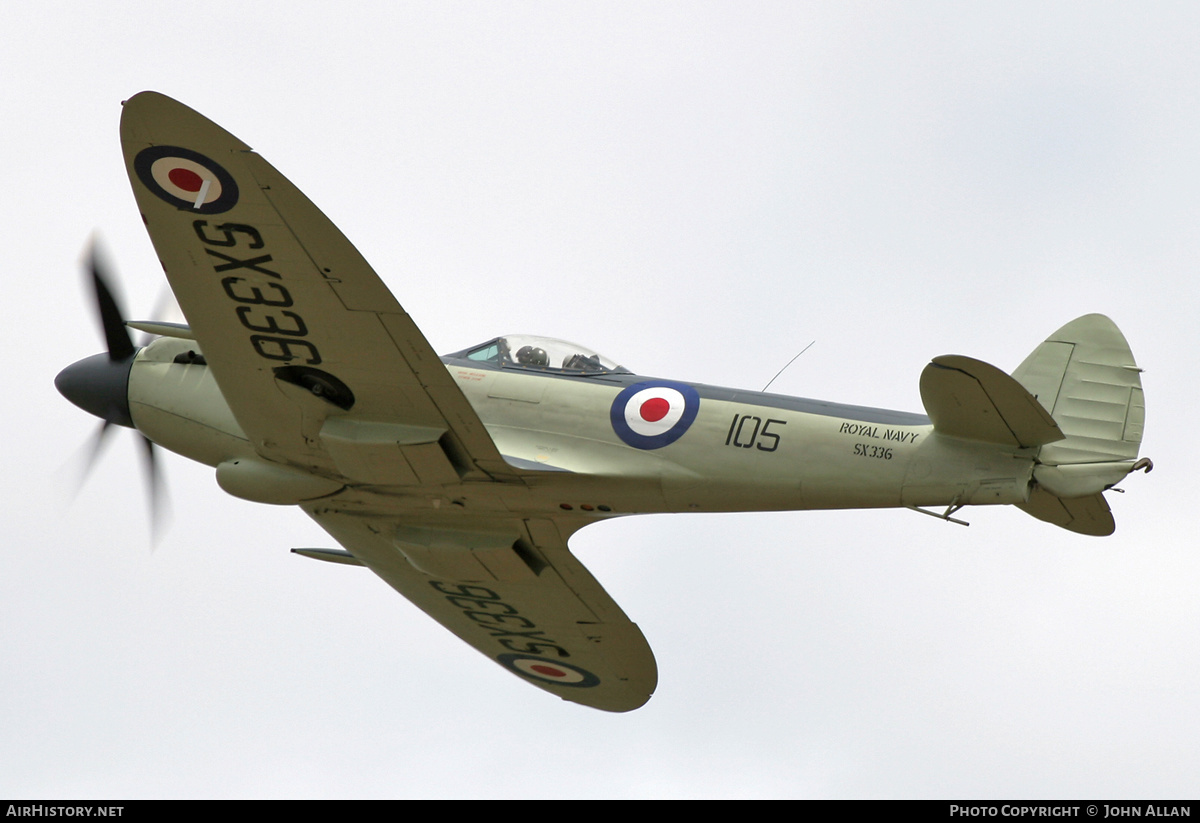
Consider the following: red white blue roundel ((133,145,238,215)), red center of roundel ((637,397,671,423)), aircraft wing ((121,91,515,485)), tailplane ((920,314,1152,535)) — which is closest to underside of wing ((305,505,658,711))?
aircraft wing ((121,91,515,485))

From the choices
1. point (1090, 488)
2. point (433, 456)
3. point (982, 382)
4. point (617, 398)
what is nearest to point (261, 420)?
point (433, 456)

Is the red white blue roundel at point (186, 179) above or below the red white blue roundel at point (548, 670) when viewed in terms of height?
above

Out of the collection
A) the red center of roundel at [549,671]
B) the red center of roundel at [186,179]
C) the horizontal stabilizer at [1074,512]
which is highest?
the red center of roundel at [186,179]

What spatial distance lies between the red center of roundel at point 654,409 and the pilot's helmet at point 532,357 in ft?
3.60

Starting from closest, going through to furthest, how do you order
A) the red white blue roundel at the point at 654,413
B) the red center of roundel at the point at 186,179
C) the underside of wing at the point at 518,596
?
the red center of roundel at the point at 186,179, the red white blue roundel at the point at 654,413, the underside of wing at the point at 518,596

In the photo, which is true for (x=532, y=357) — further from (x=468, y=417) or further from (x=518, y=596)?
(x=518, y=596)

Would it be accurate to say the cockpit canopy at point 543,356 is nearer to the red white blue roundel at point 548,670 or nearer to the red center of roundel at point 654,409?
the red center of roundel at point 654,409

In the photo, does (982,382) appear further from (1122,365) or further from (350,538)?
(350,538)

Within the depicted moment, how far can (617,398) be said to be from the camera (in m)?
12.5

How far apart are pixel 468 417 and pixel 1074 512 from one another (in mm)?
5096

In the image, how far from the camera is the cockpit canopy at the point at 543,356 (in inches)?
504

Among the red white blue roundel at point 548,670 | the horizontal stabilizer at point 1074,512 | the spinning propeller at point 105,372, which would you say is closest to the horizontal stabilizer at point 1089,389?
the horizontal stabilizer at point 1074,512

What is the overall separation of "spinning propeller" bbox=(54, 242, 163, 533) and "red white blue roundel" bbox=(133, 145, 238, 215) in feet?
12.3

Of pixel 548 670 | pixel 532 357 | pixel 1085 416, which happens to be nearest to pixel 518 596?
pixel 548 670
